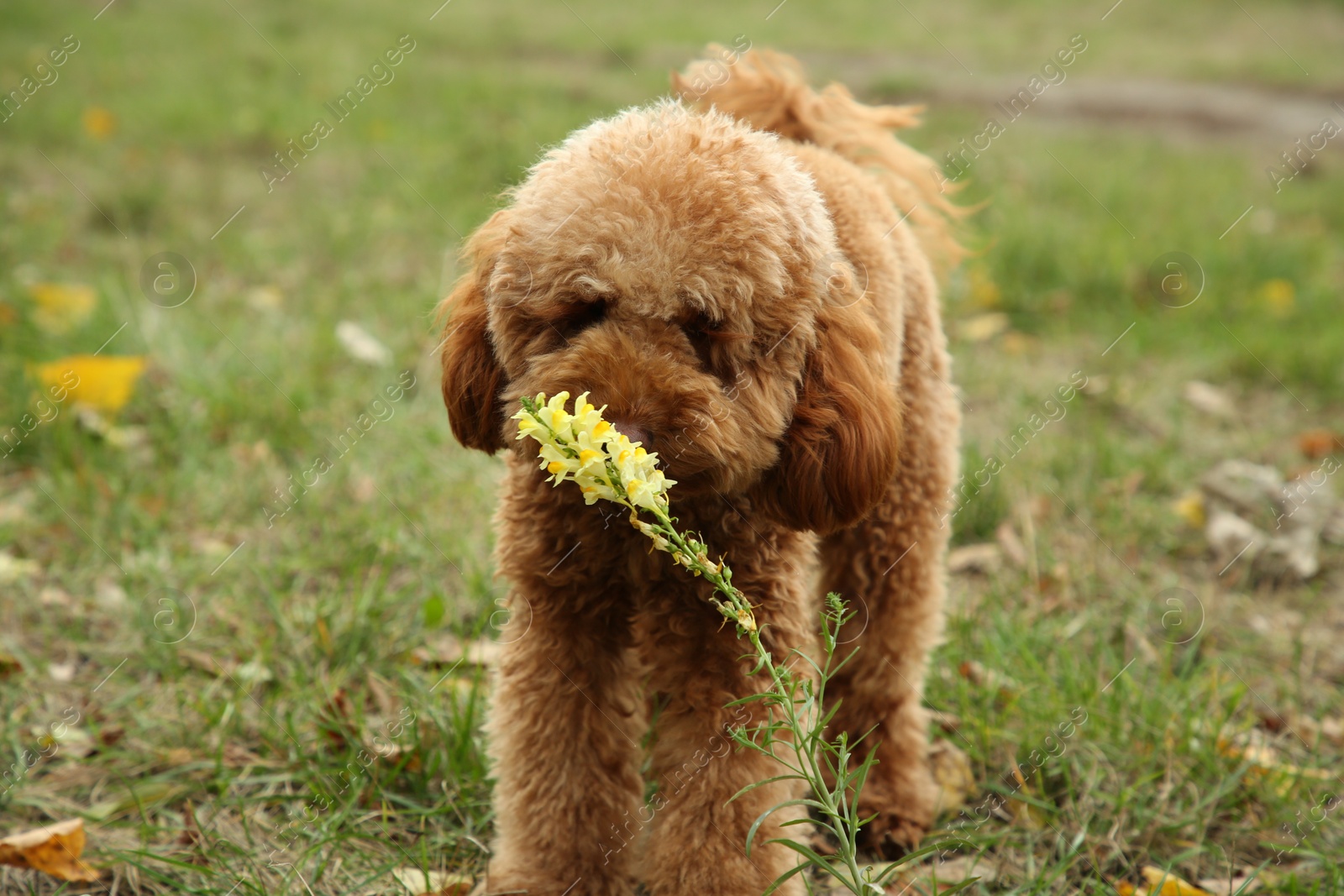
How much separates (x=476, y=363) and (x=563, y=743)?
0.83m

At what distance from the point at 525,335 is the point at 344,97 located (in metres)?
5.67

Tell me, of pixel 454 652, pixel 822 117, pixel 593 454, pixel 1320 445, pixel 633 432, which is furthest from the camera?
pixel 1320 445

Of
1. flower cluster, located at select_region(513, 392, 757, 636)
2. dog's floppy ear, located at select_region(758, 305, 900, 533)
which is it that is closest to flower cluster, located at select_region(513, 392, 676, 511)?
flower cluster, located at select_region(513, 392, 757, 636)

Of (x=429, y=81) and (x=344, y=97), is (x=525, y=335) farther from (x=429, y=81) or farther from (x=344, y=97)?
(x=429, y=81)

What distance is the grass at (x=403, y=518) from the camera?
2.55m

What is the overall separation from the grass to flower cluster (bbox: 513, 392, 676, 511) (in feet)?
3.87

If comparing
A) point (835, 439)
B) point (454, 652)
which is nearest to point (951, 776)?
point (835, 439)

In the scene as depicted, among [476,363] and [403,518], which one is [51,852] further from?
[403,518]

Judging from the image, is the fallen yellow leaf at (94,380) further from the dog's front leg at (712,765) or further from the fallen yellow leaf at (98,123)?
the fallen yellow leaf at (98,123)

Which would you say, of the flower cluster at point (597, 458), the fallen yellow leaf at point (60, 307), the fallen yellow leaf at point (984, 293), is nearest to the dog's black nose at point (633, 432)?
the flower cluster at point (597, 458)

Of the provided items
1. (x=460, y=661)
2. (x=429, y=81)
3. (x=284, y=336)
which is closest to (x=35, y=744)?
(x=460, y=661)

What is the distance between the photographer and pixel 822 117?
9.82 feet

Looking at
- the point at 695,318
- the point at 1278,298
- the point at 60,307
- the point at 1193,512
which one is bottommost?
the point at 1278,298

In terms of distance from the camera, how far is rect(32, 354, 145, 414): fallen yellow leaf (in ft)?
12.7
